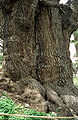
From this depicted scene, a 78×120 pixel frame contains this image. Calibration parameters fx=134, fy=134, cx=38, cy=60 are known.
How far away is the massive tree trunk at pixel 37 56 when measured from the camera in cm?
362

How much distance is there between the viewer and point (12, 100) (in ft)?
10.7

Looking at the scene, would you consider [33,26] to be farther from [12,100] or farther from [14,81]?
[12,100]

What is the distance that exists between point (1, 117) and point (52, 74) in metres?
2.07

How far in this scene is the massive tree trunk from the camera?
3623 mm

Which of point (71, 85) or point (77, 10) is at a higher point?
point (77, 10)

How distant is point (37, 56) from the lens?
4211 mm

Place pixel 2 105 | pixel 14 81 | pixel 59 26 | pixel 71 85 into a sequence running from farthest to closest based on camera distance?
pixel 59 26, pixel 71 85, pixel 14 81, pixel 2 105

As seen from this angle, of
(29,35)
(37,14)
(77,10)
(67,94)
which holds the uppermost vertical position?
(77,10)

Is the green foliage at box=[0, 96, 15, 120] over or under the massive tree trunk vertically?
under

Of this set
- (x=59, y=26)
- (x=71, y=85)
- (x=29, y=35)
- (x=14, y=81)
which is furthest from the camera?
(x=59, y=26)

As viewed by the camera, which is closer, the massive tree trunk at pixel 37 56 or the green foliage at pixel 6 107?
the green foliage at pixel 6 107

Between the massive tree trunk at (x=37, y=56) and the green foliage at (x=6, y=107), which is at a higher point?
the massive tree trunk at (x=37, y=56)

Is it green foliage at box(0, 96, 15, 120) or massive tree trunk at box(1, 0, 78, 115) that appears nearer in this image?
green foliage at box(0, 96, 15, 120)

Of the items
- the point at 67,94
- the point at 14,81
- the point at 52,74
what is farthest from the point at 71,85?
the point at 14,81
